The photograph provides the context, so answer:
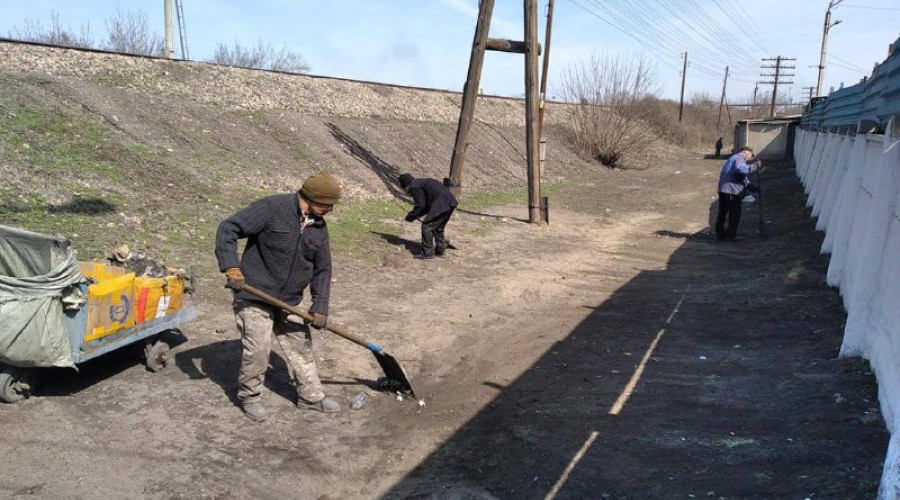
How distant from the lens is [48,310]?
440 cm

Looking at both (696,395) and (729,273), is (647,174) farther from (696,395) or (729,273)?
(696,395)

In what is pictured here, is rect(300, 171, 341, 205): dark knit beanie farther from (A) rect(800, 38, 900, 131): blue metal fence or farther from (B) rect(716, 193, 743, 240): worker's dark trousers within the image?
(B) rect(716, 193, 743, 240): worker's dark trousers

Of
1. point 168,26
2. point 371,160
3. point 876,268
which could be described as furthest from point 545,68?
point 876,268

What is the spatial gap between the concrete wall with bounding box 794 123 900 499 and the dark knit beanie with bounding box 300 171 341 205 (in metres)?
3.50

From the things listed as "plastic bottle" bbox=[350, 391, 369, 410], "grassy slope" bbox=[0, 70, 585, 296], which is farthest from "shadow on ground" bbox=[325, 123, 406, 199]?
"plastic bottle" bbox=[350, 391, 369, 410]

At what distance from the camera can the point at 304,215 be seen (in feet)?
15.7

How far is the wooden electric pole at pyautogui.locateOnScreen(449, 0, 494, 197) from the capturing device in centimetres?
1305

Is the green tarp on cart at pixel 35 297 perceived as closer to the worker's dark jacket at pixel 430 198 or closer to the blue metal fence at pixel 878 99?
the worker's dark jacket at pixel 430 198

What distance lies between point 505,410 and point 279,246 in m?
2.06

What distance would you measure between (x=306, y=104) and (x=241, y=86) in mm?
1935

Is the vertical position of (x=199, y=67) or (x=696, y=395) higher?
(x=199, y=67)

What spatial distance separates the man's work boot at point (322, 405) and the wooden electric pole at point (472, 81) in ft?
27.2

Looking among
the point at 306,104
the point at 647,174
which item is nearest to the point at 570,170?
the point at 647,174

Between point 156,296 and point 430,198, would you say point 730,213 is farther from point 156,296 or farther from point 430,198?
point 156,296
